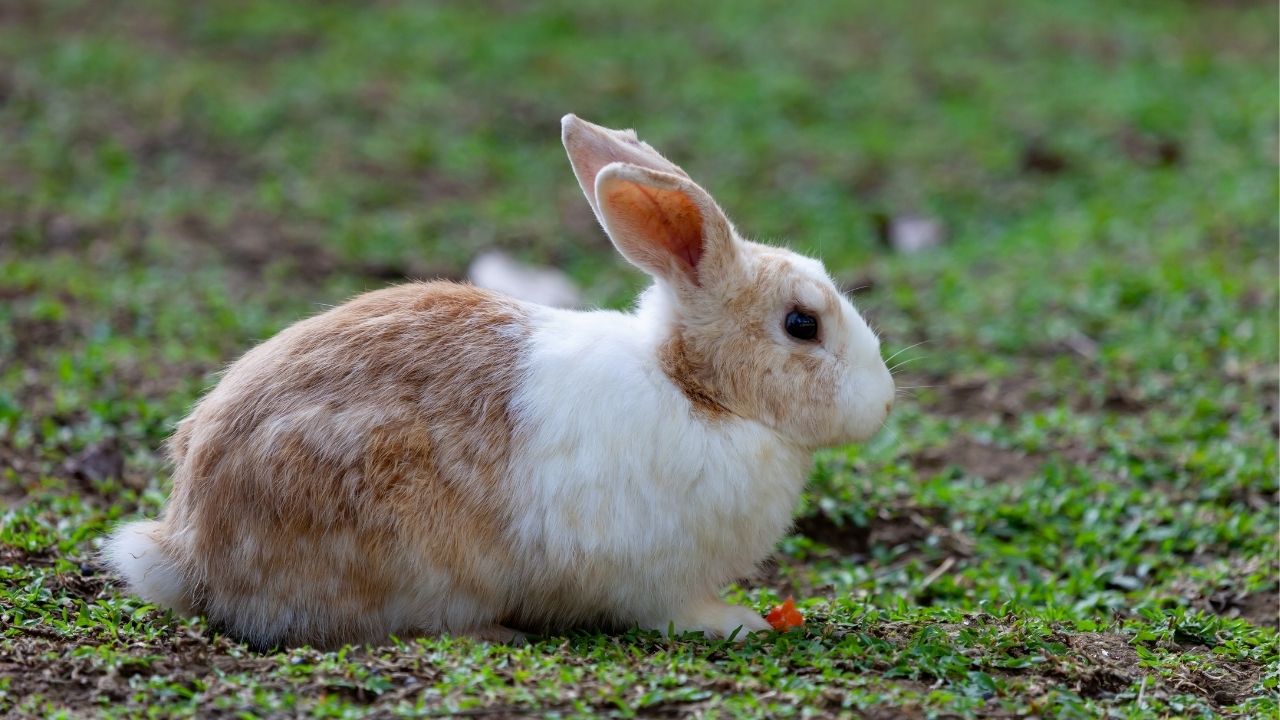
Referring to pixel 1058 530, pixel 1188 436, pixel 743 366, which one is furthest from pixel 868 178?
pixel 743 366

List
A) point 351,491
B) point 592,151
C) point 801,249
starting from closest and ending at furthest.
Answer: point 351,491
point 592,151
point 801,249

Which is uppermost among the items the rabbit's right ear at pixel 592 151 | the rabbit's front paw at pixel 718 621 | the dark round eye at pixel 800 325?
the rabbit's right ear at pixel 592 151

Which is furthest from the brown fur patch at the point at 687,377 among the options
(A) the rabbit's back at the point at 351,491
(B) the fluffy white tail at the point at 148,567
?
(B) the fluffy white tail at the point at 148,567

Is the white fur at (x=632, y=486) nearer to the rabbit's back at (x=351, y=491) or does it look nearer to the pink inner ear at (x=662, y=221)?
the rabbit's back at (x=351, y=491)

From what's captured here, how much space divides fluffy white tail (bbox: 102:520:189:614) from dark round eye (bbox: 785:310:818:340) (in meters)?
1.72

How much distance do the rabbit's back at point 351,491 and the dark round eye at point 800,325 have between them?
0.72 m

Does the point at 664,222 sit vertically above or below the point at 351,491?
above

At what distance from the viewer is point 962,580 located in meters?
4.94

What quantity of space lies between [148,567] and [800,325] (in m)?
1.84

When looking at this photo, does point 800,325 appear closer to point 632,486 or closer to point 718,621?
point 632,486

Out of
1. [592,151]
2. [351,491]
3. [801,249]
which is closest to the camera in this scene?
[351,491]

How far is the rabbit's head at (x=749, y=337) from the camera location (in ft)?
12.7

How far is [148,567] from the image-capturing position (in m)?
3.94

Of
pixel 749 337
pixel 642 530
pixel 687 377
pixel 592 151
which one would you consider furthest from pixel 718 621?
pixel 592 151
